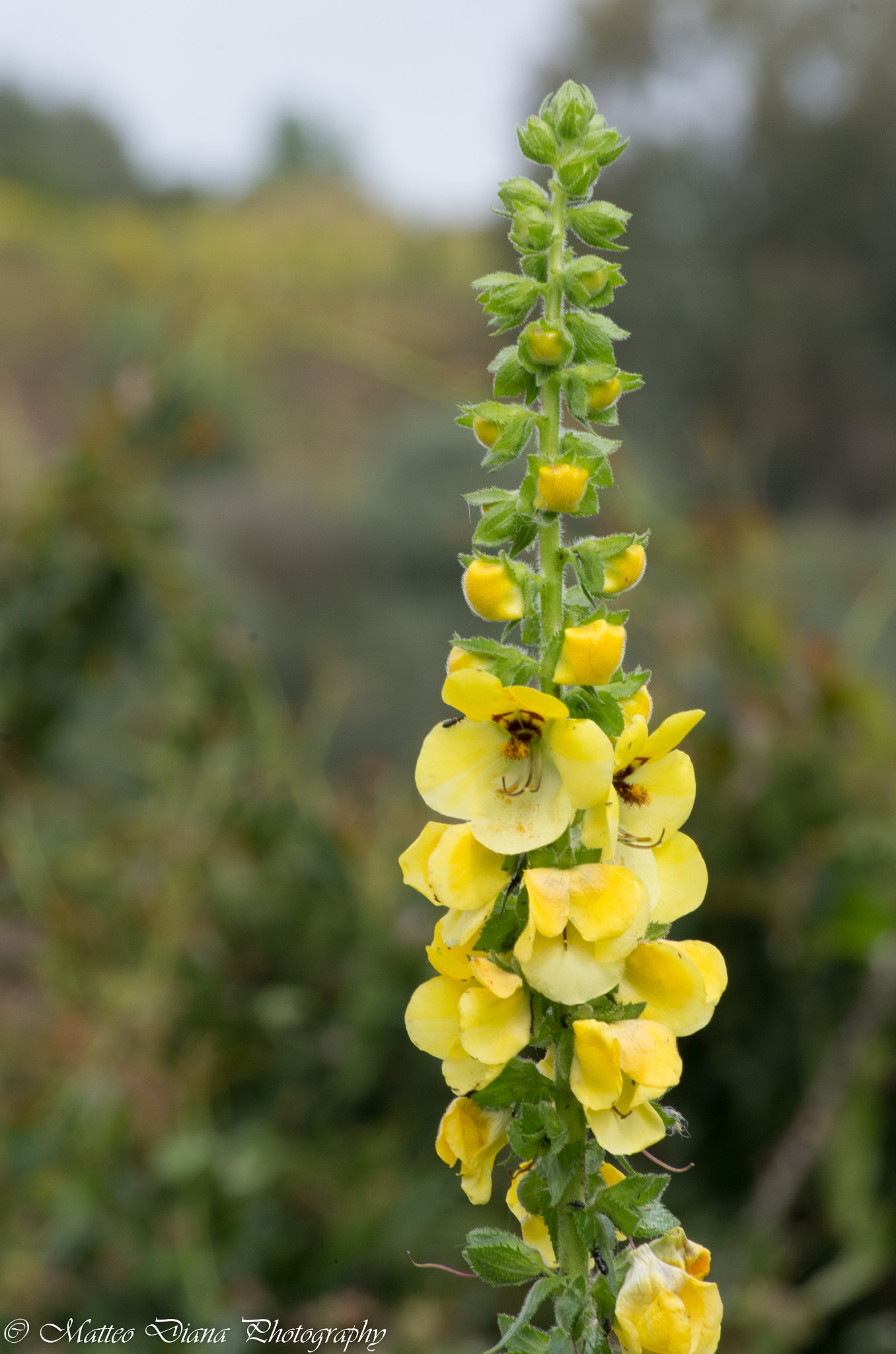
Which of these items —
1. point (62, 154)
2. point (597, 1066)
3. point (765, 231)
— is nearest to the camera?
point (597, 1066)

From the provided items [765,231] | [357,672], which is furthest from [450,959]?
[765,231]

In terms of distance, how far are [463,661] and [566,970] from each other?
0.14 meters

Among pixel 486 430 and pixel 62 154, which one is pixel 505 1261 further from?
pixel 62 154

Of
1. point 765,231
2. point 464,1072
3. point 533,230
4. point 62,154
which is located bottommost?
point 464,1072

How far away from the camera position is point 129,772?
211 centimetres

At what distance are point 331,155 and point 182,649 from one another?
6.22 ft

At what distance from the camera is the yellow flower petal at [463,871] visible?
41 centimetres

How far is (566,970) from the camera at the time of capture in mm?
402

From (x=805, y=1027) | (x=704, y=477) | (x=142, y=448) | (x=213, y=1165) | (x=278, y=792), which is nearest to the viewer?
(x=213, y=1165)

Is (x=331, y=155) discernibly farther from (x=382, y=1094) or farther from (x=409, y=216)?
(x=382, y=1094)

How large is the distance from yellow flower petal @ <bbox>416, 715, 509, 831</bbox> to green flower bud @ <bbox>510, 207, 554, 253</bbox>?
0.22m

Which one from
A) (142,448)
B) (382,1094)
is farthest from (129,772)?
(382,1094)

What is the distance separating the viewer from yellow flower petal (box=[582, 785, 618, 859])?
42 centimetres

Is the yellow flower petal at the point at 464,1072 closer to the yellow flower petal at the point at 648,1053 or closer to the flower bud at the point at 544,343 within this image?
the yellow flower petal at the point at 648,1053
